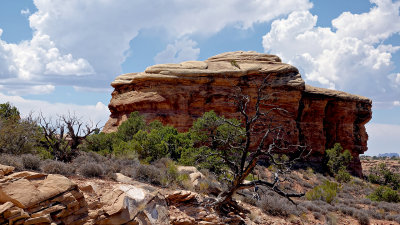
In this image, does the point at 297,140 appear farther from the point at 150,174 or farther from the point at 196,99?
the point at 150,174

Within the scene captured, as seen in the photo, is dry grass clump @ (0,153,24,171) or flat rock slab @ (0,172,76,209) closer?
flat rock slab @ (0,172,76,209)

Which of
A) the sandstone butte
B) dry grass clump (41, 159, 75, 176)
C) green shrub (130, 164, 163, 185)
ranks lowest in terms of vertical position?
green shrub (130, 164, 163, 185)

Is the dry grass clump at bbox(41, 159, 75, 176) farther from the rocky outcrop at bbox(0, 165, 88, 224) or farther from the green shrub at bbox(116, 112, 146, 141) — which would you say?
the green shrub at bbox(116, 112, 146, 141)

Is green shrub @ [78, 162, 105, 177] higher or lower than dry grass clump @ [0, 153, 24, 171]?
lower

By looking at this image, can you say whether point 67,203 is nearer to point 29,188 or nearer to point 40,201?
point 40,201

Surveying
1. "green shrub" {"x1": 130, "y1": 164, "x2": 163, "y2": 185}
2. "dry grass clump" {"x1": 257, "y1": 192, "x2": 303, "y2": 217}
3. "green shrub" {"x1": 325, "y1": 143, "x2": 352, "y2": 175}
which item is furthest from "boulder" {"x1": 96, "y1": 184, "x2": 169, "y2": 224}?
"green shrub" {"x1": 325, "y1": 143, "x2": 352, "y2": 175}

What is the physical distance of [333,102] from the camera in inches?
1427

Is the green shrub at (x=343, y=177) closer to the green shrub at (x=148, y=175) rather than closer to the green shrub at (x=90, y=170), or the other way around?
the green shrub at (x=148, y=175)

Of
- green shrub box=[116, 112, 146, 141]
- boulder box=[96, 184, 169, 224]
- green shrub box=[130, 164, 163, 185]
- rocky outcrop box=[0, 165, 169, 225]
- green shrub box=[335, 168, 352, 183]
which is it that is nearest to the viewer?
rocky outcrop box=[0, 165, 169, 225]

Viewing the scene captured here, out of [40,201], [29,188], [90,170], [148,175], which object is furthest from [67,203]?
[148,175]

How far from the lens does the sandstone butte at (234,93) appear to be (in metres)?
31.1

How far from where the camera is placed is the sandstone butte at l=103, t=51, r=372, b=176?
31109mm

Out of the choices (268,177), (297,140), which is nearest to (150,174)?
(268,177)

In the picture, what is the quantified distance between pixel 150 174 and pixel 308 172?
24.8 m
